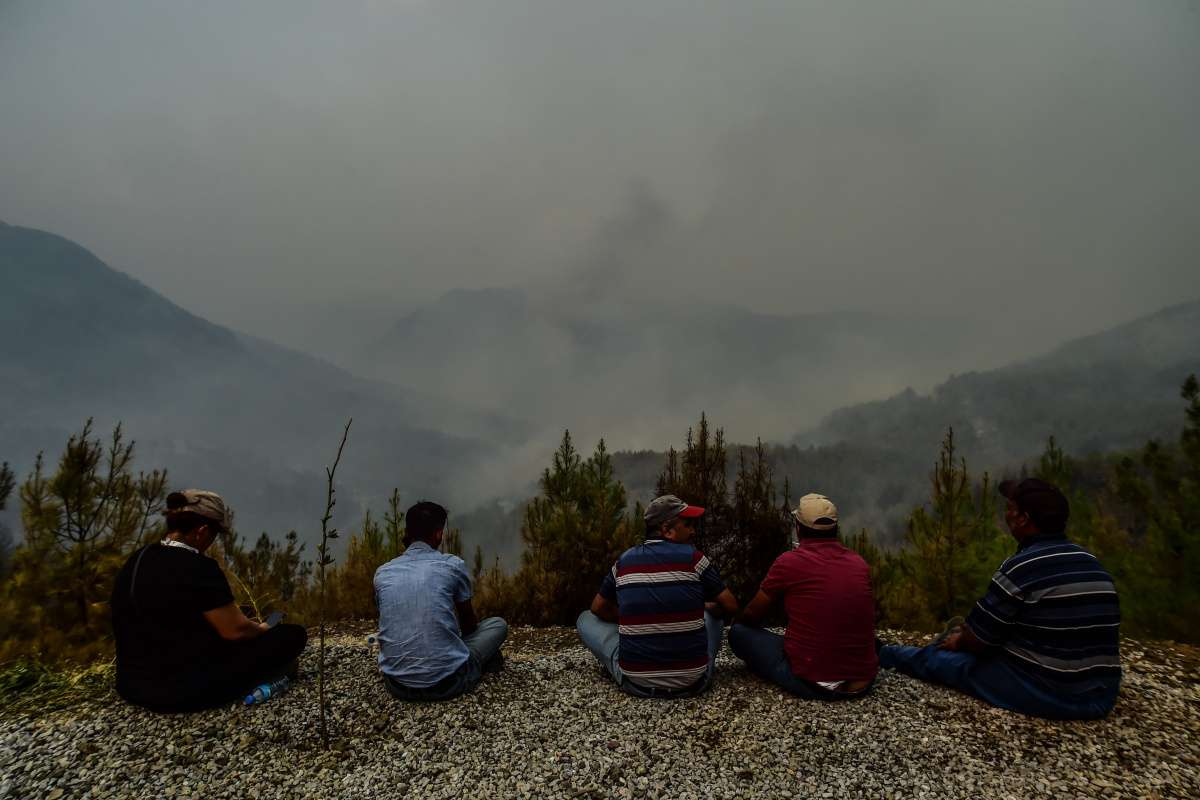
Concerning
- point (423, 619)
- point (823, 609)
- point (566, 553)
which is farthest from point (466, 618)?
point (566, 553)

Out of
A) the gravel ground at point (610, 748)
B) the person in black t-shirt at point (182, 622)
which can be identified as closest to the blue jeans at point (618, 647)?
the gravel ground at point (610, 748)

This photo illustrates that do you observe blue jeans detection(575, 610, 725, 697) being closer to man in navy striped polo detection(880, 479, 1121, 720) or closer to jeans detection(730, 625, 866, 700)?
jeans detection(730, 625, 866, 700)

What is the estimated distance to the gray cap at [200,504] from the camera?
411 centimetres

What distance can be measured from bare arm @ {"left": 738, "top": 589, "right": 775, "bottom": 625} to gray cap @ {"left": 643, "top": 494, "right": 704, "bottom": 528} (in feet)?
2.60

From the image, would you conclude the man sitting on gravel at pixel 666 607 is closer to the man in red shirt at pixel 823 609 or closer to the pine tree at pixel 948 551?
the man in red shirt at pixel 823 609

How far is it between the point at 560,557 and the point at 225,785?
510cm

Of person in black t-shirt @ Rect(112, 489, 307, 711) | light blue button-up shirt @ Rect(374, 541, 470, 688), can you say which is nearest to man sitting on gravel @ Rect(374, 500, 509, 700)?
light blue button-up shirt @ Rect(374, 541, 470, 688)

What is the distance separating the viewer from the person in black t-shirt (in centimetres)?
401

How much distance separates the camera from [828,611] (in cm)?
429

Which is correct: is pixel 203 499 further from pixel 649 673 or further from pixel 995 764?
pixel 995 764

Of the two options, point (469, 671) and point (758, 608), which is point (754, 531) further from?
point (469, 671)

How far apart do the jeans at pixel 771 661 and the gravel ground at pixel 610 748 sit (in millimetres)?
94

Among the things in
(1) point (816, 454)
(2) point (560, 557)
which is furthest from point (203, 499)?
(1) point (816, 454)

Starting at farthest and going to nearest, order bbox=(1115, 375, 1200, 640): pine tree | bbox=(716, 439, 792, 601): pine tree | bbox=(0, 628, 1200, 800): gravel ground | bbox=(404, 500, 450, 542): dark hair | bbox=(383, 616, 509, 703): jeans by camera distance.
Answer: bbox=(716, 439, 792, 601): pine tree, bbox=(1115, 375, 1200, 640): pine tree, bbox=(404, 500, 450, 542): dark hair, bbox=(383, 616, 509, 703): jeans, bbox=(0, 628, 1200, 800): gravel ground
